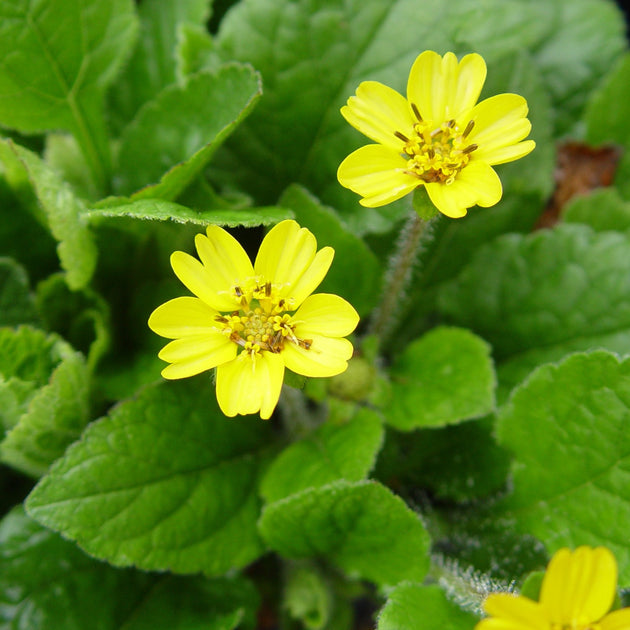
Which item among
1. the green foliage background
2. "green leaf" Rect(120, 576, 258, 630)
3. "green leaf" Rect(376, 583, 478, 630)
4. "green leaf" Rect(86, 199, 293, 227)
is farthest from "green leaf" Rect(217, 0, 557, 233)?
"green leaf" Rect(120, 576, 258, 630)

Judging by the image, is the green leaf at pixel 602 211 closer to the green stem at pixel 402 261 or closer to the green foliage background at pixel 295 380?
the green foliage background at pixel 295 380

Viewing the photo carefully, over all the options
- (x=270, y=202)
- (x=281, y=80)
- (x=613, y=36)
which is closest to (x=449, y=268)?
(x=270, y=202)

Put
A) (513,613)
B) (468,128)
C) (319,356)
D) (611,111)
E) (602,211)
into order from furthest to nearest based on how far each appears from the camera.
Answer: (611,111) → (602,211) → (468,128) → (319,356) → (513,613)

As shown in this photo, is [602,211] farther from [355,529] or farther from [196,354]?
[196,354]

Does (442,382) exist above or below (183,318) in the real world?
below

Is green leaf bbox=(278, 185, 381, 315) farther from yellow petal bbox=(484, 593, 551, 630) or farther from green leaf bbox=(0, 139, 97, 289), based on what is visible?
yellow petal bbox=(484, 593, 551, 630)

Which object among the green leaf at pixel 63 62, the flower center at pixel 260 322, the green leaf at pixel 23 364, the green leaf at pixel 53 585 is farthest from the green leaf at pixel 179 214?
the green leaf at pixel 53 585

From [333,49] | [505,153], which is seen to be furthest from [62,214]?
[505,153]

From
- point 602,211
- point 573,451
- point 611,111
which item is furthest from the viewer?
point 611,111
